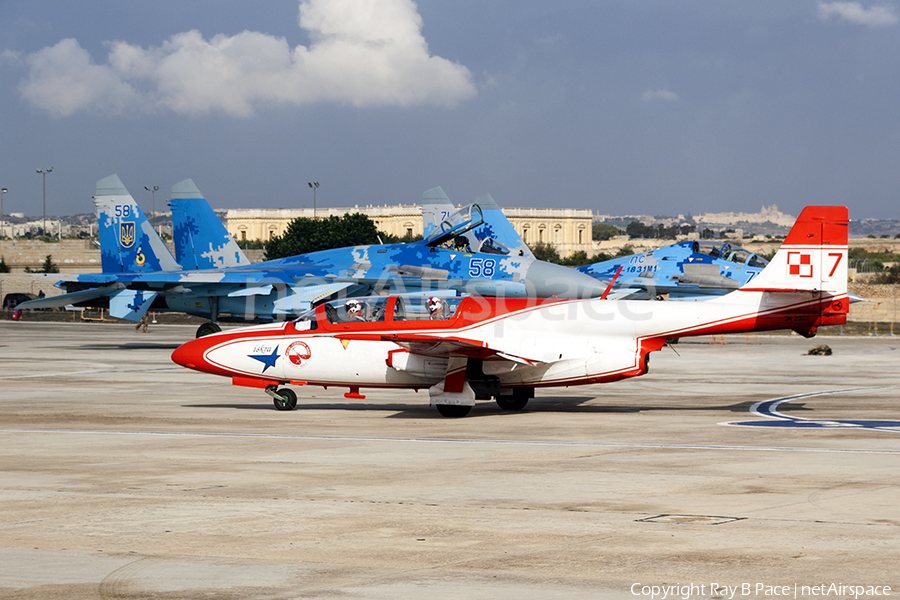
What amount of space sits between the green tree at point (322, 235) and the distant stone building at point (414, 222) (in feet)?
117

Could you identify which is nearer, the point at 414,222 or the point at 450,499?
the point at 450,499

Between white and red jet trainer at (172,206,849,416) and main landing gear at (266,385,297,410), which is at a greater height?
white and red jet trainer at (172,206,849,416)

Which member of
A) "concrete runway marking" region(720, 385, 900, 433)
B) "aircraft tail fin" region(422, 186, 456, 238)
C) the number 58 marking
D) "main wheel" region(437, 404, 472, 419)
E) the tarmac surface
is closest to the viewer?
the tarmac surface

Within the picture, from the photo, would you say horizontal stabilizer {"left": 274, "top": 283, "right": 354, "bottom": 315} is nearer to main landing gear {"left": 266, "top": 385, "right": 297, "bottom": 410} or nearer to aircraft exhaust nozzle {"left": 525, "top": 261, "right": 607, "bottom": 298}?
aircraft exhaust nozzle {"left": 525, "top": 261, "right": 607, "bottom": 298}

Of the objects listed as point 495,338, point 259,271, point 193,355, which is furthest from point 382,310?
point 259,271

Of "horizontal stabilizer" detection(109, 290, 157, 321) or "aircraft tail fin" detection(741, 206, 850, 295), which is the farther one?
"horizontal stabilizer" detection(109, 290, 157, 321)

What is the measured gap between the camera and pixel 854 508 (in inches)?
348

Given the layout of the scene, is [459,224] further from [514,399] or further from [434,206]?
[514,399]

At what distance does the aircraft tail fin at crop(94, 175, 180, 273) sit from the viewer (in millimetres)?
38344

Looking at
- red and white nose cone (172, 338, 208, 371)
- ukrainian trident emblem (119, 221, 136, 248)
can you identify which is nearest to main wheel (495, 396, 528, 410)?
red and white nose cone (172, 338, 208, 371)

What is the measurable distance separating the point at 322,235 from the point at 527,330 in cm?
10494

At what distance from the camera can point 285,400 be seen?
60.0 ft

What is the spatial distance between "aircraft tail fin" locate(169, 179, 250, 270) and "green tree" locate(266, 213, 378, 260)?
77.9 metres

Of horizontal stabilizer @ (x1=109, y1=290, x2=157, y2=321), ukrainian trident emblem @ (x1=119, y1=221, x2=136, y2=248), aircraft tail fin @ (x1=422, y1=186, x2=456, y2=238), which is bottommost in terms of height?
horizontal stabilizer @ (x1=109, y1=290, x2=157, y2=321)
